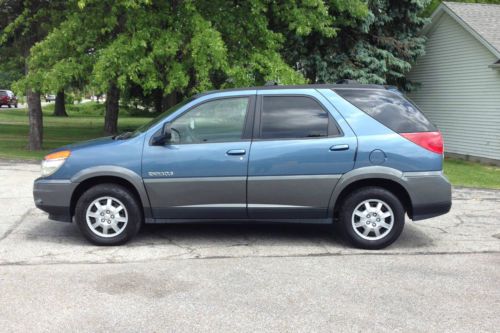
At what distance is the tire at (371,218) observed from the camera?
5820 mm

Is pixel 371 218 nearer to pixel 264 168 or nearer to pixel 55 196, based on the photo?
pixel 264 168

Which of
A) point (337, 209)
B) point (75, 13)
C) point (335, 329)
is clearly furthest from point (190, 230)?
point (75, 13)

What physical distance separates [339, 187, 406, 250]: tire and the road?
16cm

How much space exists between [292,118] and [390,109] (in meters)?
1.13

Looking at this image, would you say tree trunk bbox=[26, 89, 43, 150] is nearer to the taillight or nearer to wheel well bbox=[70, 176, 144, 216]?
wheel well bbox=[70, 176, 144, 216]

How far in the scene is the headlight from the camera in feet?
19.2

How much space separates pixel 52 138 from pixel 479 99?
53.0 ft

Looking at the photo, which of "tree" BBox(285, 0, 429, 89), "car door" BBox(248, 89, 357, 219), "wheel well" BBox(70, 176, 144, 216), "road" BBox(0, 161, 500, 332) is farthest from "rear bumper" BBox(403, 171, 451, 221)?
"tree" BBox(285, 0, 429, 89)

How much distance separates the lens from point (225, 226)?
694 cm

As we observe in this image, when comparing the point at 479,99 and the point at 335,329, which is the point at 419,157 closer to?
the point at 335,329

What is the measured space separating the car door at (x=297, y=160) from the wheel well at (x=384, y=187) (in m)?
0.21

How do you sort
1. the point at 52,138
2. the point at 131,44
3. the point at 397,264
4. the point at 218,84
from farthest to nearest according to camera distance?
the point at 52,138 → the point at 218,84 → the point at 131,44 → the point at 397,264

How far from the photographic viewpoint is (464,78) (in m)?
17.5

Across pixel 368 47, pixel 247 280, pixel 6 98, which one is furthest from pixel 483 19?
pixel 6 98
